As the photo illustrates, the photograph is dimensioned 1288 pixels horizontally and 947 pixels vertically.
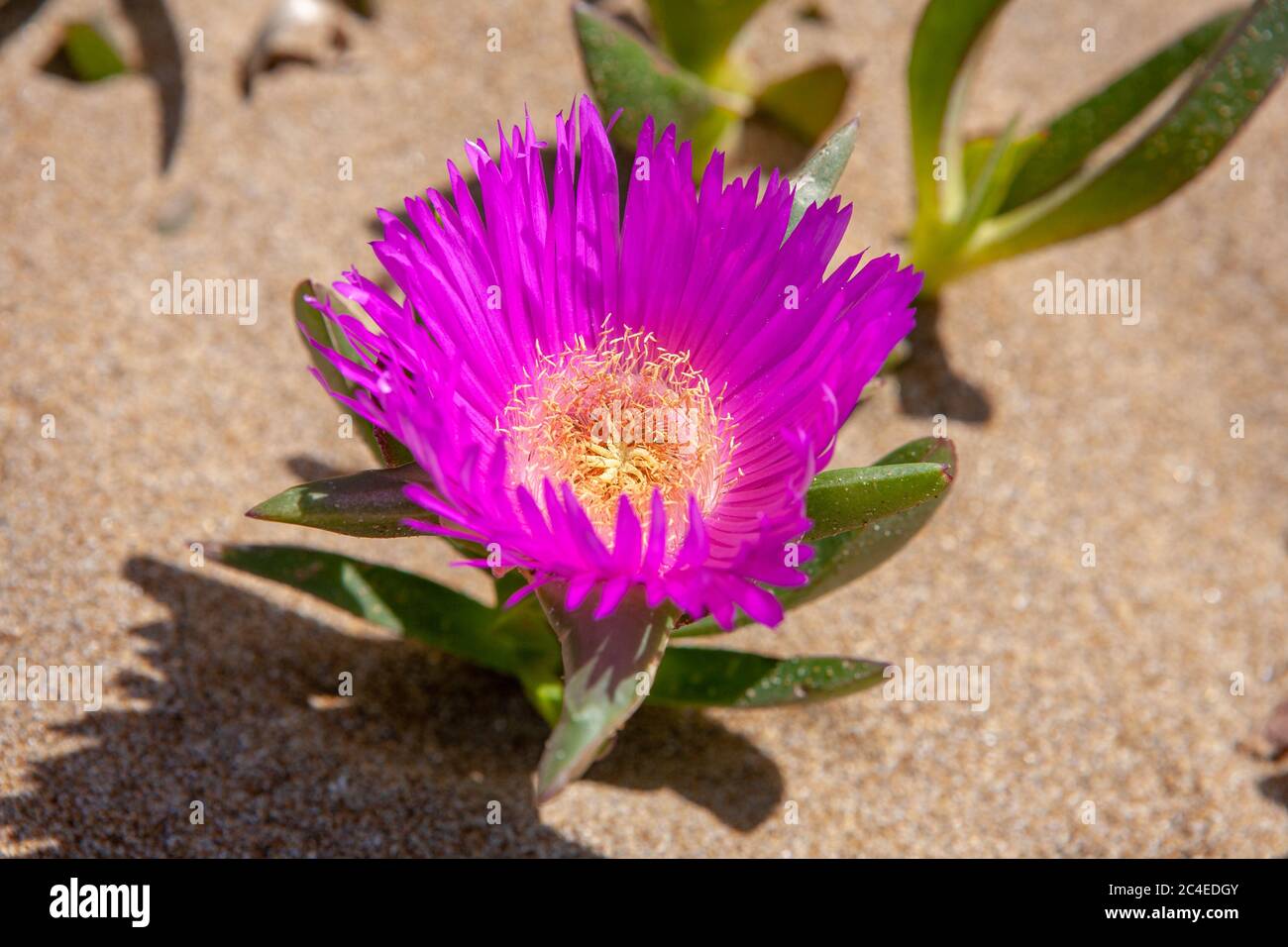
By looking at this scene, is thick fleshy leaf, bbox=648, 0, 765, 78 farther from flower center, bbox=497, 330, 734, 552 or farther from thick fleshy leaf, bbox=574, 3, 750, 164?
flower center, bbox=497, 330, 734, 552

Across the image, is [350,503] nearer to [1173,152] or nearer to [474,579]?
[474,579]

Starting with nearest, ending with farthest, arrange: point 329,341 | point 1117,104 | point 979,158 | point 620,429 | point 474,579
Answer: point 329,341 → point 620,429 → point 474,579 → point 1117,104 → point 979,158

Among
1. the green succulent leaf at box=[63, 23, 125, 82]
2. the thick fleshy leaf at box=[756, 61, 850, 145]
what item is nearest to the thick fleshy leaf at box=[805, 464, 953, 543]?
the thick fleshy leaf at box=[756, 61, 850, 145]

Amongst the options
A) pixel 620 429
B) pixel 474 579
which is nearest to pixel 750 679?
pixel 620 429

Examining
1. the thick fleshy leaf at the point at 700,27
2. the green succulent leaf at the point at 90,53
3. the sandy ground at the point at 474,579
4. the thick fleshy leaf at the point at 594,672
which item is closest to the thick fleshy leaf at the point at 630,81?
the thick fleshy leaf at the point at 700,27

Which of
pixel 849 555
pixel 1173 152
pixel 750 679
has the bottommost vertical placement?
pixel 750 679

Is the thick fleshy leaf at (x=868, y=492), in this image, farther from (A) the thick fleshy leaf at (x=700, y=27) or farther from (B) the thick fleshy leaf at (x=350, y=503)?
(A) the thick fleshy leaf at (x=700, y=27)
